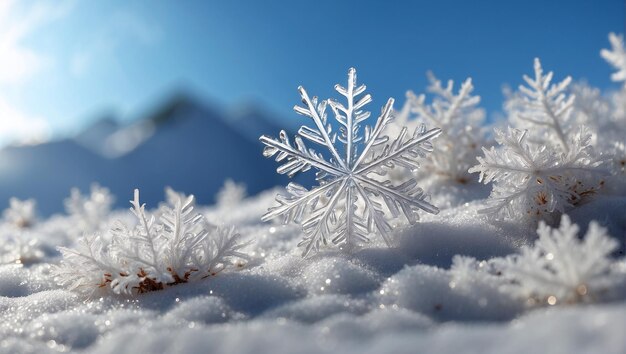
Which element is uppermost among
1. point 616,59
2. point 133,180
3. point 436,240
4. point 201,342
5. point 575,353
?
point 133,180

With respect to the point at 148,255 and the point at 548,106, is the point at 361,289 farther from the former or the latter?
the point at 548,106

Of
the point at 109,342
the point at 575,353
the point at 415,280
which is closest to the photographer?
the point at 575,353

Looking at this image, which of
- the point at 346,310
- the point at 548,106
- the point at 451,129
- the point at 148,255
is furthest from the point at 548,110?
the point at 148,255

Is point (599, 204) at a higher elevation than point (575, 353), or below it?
higher

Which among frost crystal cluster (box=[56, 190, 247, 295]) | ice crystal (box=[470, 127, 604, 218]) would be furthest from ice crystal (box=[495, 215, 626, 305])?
frost crystal cluster (box=[56, 190, 247, 295])

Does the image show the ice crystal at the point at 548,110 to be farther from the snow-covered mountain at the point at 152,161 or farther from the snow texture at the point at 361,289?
the snow-covered mountain at the point at 152,161

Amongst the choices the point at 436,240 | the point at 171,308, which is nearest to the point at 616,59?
the point at 436,240

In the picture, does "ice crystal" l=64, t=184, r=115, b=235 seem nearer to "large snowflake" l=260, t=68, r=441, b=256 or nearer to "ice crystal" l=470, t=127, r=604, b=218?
"large snowflake" l=260, t=68, r=441, b=256

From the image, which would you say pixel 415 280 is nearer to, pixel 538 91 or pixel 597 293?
pixel 597 293
